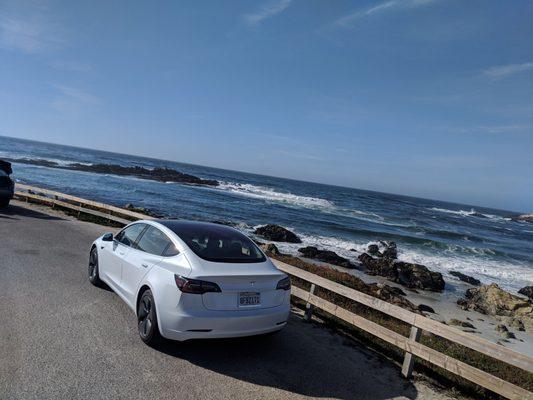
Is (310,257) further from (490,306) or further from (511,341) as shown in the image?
(511,341)

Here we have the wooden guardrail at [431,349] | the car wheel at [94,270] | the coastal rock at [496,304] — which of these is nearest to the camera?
the wooden guardrail at [431,349]

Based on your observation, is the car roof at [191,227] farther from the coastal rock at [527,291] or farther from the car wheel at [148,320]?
the coastal rock at [527,291]

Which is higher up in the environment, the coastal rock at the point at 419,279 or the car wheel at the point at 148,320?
the car wheel at the point at 148,320

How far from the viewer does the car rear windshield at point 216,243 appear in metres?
5.11

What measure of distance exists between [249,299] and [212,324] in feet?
1.68

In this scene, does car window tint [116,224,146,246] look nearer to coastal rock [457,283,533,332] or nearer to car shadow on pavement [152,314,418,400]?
car shadow on pavement [152,314,418,400]

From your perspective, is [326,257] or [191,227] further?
[326,257]

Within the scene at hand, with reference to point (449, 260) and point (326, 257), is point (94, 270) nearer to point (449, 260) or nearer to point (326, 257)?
point (326, 257)

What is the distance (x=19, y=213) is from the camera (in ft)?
49.1

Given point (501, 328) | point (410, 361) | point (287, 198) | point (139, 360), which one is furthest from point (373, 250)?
point (287, 198)

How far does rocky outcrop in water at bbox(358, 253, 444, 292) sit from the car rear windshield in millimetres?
14229

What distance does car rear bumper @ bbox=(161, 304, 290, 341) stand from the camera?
4.48 m

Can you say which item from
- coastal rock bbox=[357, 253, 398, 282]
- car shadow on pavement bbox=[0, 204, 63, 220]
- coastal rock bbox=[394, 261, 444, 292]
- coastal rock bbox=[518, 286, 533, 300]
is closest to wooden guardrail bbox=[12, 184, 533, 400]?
car shadow on pavement bbox=[0, 204, 63, 220]

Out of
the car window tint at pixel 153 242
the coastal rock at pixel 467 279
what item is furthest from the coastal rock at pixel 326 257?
the car window tint at pixel 153 242
